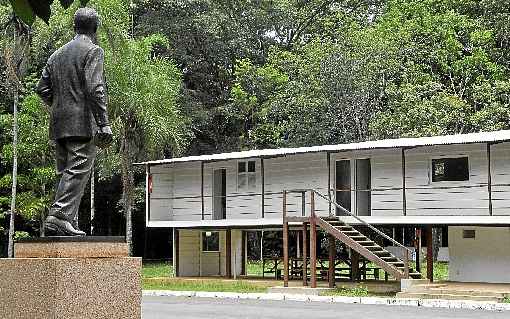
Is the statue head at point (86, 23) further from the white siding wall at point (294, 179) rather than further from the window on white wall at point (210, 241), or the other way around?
the window on white wall at point (210, 241)

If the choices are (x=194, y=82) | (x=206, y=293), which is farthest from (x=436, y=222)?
(x=194, y=82)

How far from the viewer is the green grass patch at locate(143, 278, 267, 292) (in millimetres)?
27839

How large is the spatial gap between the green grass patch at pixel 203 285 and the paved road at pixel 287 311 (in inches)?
149

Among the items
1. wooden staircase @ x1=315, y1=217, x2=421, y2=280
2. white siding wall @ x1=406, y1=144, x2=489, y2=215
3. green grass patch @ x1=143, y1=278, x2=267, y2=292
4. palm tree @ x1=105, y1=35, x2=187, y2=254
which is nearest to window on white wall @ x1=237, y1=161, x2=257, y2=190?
green grass patch @ x1=143, y1=278, x2=267, y2=292

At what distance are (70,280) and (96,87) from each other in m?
2.17

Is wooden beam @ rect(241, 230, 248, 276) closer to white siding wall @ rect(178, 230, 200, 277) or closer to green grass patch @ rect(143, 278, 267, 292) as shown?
white siding wall @ rect(178, 230, 200, 277)

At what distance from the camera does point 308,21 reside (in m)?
48.2

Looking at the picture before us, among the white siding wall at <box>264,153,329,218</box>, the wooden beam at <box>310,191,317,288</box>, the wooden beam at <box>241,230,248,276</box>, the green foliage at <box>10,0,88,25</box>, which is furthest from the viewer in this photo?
the wooden beam at <box>241,230,248,276</box>

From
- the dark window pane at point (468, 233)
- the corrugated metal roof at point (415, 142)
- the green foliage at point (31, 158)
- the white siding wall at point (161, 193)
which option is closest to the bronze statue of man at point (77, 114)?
the corrugated metal roof at point (415, 142)

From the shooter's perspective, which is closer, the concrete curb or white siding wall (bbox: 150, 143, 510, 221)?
the concrete curb

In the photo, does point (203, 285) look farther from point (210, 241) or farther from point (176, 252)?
point (210, 241)

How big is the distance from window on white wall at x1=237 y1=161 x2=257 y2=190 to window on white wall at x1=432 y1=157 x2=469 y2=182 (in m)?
7.07

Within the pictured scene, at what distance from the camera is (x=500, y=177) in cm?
2547

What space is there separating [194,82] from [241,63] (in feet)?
13.7
